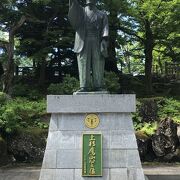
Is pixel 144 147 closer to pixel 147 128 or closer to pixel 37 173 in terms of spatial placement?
pixel 147 128

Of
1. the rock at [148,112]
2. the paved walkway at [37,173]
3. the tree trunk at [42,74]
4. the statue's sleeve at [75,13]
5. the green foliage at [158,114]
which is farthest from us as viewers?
the tree trunk at [42,74]

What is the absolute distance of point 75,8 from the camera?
8094mm

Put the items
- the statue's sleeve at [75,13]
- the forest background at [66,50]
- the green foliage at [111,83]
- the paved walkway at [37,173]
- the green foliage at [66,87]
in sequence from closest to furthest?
the statue's sleeve at [75,13]
the paved walkway at [37,173]
the forest background at [66,50]
the green foliage at [66,87]
the green foliage at [111,83]

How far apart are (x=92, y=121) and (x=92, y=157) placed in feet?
2.30

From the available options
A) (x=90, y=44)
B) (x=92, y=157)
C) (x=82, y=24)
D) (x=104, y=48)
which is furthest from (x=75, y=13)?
(x=92, y=157)

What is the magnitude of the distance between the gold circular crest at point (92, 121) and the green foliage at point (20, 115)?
16.8ft

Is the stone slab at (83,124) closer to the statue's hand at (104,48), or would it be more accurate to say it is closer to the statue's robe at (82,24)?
the statue's hand at (104,48)

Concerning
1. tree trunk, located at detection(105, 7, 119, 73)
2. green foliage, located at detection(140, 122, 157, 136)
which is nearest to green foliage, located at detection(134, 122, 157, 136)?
green foliage, located at detection(140, 122, 157, 136)

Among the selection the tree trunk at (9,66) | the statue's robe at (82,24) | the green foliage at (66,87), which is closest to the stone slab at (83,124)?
the statue's robe at (82,24)

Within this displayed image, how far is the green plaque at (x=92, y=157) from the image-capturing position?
24.8ft

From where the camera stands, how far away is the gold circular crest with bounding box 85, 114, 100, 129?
25.3 feet

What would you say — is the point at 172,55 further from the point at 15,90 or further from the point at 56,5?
the point at 15,90

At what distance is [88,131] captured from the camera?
7.70 meters

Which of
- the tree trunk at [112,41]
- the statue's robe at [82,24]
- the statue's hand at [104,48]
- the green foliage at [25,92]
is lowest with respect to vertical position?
the green foliage at [25,92]
